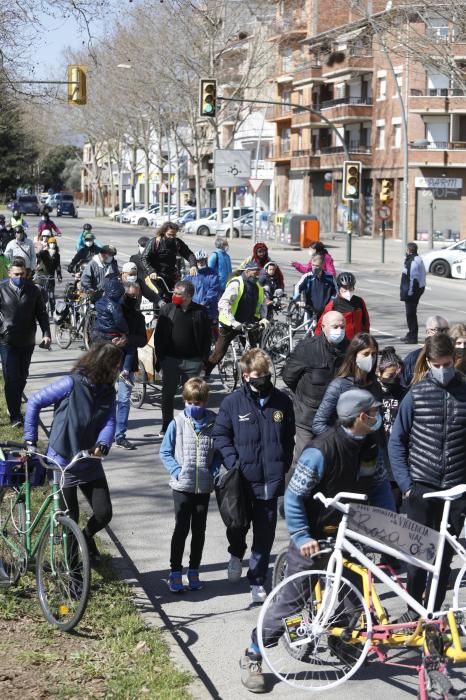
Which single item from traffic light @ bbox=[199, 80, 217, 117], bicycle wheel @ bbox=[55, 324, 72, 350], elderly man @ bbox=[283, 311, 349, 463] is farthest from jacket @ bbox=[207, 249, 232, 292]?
traffic light @ bbox=[199, 80, 217, 117]

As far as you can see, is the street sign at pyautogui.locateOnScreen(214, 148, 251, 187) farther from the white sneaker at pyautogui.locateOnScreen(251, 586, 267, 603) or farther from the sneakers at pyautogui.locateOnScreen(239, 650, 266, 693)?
the sneakers at pyautogui.locateOnScreen(239, 650, 266, 693)

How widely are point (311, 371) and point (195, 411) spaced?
1517 mm

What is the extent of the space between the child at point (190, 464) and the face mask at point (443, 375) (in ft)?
5.00

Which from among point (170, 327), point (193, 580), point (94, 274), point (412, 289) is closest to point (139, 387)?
point (170, 327)

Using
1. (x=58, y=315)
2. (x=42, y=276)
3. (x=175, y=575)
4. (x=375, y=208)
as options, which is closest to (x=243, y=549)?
(x=175, y=575)

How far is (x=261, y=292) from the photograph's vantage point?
1459cm

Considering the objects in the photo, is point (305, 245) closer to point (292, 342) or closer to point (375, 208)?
point (375, 208)

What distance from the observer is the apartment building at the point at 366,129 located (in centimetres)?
5978

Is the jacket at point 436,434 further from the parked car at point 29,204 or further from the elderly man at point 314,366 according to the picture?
the parked car at point 29,204

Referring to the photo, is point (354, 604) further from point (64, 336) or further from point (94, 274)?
point (64, 336)

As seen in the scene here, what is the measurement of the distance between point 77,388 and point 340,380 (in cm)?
162

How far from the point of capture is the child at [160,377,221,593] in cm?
711

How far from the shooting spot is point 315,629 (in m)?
5.56

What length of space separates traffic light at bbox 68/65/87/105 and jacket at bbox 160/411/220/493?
66.4 ft
